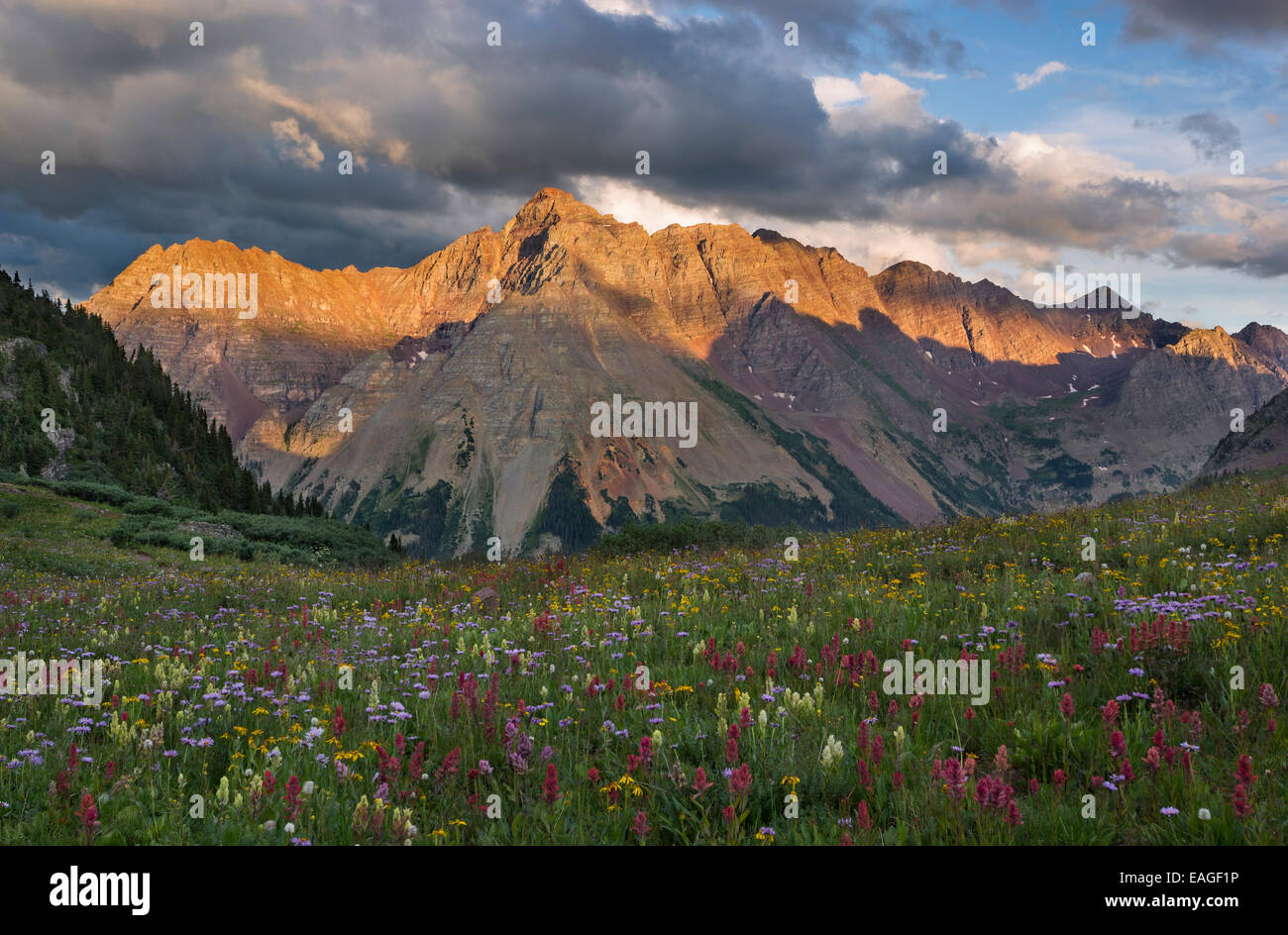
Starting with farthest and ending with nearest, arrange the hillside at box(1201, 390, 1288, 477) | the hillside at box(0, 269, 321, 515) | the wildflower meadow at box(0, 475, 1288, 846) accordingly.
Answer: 1. the hillside at box(1201, 390, 1288, 477)
2. the hillside at box(0, 269, 321, 515)
3. the wildflower meadow at box(0, 475, 1288, 846)

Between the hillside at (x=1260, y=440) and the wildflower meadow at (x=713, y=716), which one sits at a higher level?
the hillside at (x=1260, y=440)

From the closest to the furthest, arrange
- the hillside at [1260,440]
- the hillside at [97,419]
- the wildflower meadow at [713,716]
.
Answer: the wildflower meadow at [713,716], the hillside at [97,419], the hillside at [1260,440]

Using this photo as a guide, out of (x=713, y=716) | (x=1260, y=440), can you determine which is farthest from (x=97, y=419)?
(x=1260, y=440)

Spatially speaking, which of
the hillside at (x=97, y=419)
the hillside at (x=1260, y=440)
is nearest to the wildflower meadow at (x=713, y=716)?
the hillside at (x=97, y=419)

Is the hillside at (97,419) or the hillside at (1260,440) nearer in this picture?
the hillside at (97,419)

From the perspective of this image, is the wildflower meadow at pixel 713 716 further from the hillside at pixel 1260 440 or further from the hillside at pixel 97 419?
the hillside at pixel 1260 440

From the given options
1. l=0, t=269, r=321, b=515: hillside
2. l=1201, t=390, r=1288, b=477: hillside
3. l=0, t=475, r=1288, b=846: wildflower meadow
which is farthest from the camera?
l=1201, t=390, r=1288, b=477: hillside

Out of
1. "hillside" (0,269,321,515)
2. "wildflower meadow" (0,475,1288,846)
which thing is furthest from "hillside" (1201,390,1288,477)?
"hillside" (0,269,321,515)

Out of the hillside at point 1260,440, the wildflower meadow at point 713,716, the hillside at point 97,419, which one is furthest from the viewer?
the hillside at point 1260,440

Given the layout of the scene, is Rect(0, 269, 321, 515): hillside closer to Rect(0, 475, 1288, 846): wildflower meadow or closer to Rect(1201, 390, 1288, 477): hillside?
Rect(0, 475, 1288, 846): wildflower meadow

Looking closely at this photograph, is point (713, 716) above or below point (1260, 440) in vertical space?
below

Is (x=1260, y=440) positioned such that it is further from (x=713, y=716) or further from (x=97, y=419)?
(x=97, y=419)
